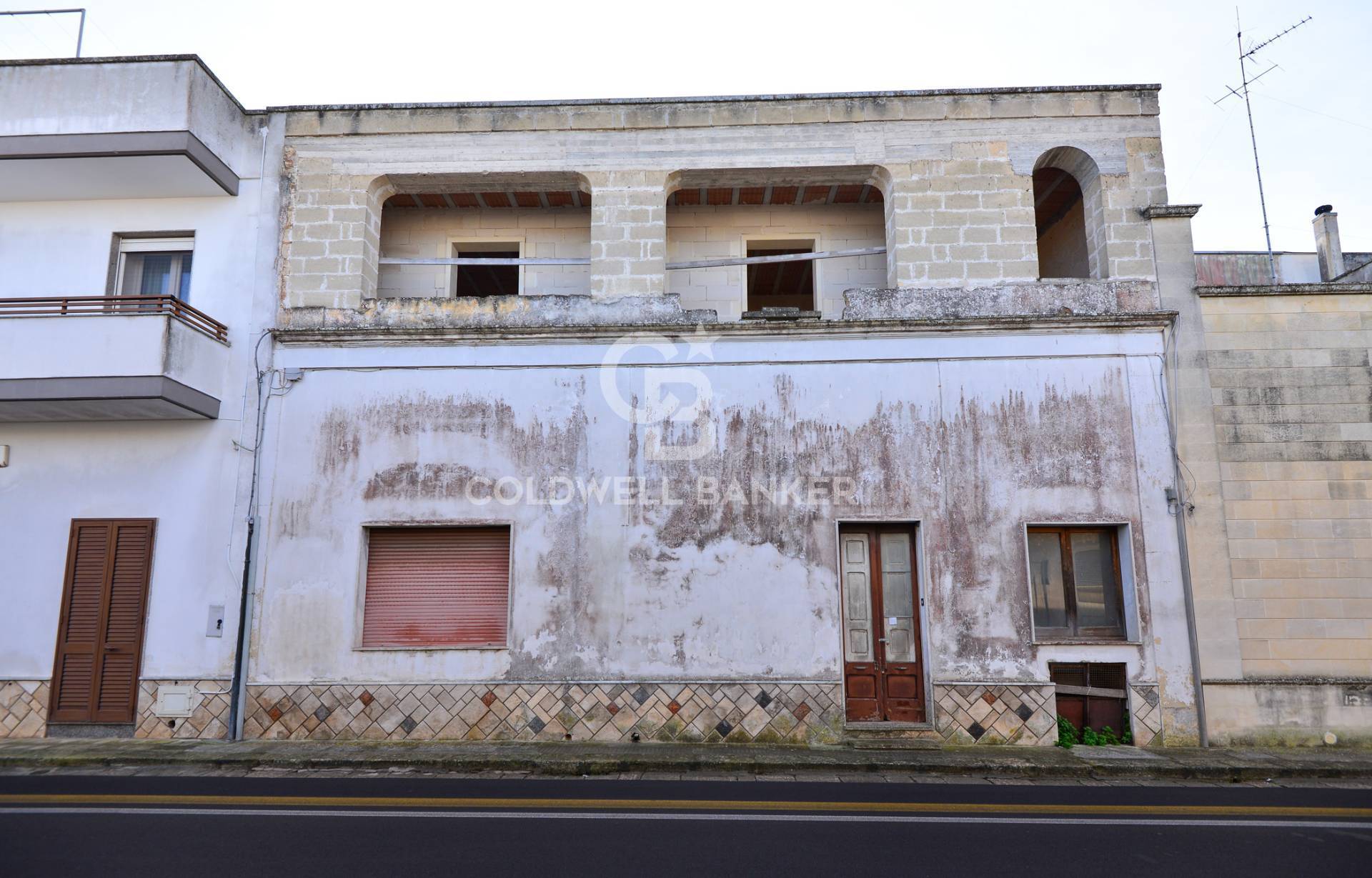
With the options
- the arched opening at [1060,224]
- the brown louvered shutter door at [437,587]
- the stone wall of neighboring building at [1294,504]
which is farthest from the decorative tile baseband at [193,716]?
the arched opening at [1060,224]

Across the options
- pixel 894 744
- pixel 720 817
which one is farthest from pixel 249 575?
pixel 894 744

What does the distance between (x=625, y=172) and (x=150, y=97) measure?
5.94 metres

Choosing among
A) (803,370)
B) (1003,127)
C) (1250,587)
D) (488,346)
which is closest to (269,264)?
(488,346)

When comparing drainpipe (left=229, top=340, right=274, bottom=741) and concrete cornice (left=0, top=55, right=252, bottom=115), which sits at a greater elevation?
concrete cornice (left=0, top=55, right=252, bottom=115)

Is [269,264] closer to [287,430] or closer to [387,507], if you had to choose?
[287,430]

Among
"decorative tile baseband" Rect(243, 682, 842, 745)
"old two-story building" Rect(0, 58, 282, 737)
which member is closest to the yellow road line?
"decorative tile baseband" Rect(243, 682, 842, 745)

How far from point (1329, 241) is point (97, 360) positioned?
17940mm

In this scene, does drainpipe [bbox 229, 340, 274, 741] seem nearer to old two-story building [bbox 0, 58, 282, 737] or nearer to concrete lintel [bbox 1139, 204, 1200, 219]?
old two-story building [bbox 0, 58, 282, 737]

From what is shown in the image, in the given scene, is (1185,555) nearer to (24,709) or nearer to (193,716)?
(193,716)

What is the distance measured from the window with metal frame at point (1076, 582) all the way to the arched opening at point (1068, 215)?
136 inches

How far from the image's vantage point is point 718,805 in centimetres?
698

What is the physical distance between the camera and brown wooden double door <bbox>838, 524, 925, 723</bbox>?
10047mm

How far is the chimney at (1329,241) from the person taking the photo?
45.4 feet

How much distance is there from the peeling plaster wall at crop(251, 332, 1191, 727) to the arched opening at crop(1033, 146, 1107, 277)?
1649mm
